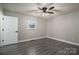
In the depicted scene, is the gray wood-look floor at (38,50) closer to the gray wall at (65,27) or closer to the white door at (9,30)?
the white door at (9,30)

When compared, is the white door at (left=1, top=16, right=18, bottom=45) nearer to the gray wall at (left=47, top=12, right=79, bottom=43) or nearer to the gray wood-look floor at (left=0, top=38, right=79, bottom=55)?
the gray wood-look floor at (left=0, top=38, right=79, bottom=55)

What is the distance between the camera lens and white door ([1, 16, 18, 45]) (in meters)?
3.54

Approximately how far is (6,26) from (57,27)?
3115 millimetres

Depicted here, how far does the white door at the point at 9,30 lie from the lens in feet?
11.6

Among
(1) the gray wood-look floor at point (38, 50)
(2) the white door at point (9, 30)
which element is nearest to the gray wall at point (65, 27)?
(1) the gray wood-look floor at point (38, 50)

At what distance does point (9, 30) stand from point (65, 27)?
3345 millimetres

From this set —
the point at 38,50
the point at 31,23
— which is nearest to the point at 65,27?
the point at 31,23

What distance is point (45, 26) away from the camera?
4887 mm

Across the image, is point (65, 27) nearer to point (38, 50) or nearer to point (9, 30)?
point (38, 50)

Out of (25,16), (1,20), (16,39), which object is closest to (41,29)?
(25,16)

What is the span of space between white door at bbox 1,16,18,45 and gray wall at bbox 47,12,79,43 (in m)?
2.16

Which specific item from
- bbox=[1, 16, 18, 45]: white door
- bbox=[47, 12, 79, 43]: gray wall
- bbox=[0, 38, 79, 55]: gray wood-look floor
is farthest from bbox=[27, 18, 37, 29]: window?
bbox=[0, 38, 79, 55]: gray wood-look floor

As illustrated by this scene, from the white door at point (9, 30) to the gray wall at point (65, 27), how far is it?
2165 millimetres

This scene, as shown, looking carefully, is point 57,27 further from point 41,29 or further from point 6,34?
point 6,34
